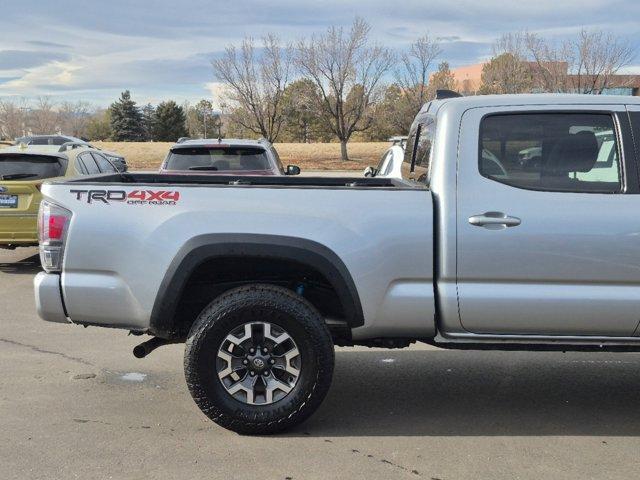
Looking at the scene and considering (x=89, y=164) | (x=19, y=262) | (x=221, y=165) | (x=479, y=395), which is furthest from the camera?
(x=89, y=164)

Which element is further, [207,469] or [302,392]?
[302,392]

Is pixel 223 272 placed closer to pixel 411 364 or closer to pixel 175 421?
pixel 175 421

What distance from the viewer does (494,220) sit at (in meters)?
3.85

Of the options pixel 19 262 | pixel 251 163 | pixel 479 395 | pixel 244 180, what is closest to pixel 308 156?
pixel 19 262

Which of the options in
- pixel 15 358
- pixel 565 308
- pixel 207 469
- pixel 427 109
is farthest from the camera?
pixel 15 358

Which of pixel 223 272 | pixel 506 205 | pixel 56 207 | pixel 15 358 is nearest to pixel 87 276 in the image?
pixel 56 207

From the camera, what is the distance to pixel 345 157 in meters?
39.6

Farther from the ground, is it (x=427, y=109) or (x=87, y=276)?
(x=427, y=109)

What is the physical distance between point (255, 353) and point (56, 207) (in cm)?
146

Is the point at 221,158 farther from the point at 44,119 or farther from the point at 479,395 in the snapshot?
the point at 44,119

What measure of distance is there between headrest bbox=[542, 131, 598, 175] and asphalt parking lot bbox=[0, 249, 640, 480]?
1.64 meters

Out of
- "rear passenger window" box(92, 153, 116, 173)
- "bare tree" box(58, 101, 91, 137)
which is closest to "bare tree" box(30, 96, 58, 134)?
"bare tree" box(58, 101, 91, 137)

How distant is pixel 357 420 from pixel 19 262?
7257 millimetres

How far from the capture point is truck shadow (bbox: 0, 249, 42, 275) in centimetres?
924
